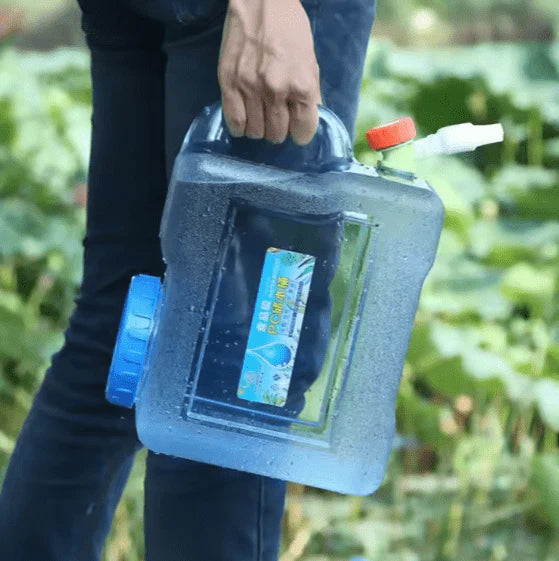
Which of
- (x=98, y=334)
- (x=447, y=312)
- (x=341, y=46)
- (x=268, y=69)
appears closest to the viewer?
(x=268, y=69)

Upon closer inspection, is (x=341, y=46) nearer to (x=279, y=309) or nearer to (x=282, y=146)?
(x=282, y=146)

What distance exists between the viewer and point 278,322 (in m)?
1.05

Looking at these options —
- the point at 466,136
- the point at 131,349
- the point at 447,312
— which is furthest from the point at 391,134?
the point at 447,312

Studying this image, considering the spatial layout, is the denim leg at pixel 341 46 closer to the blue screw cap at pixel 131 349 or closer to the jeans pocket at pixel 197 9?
the jeans pocket at pixel 197 9

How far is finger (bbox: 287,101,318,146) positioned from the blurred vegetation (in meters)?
A: 0.77

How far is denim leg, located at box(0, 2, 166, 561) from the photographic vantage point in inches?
46.1

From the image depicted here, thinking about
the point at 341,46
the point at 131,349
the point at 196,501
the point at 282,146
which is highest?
the point at 341,46

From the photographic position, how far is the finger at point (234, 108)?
0.91 m

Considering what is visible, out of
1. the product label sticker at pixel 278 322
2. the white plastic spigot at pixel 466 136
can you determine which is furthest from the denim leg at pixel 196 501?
the white plastic spigot at pixel 466 136

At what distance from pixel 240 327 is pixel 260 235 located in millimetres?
97

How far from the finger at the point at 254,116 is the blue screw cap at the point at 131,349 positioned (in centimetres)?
22

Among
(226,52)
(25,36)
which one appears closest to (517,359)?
(226,52)

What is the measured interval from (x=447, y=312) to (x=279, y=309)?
58.4 inches

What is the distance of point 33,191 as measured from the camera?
2898 mm
